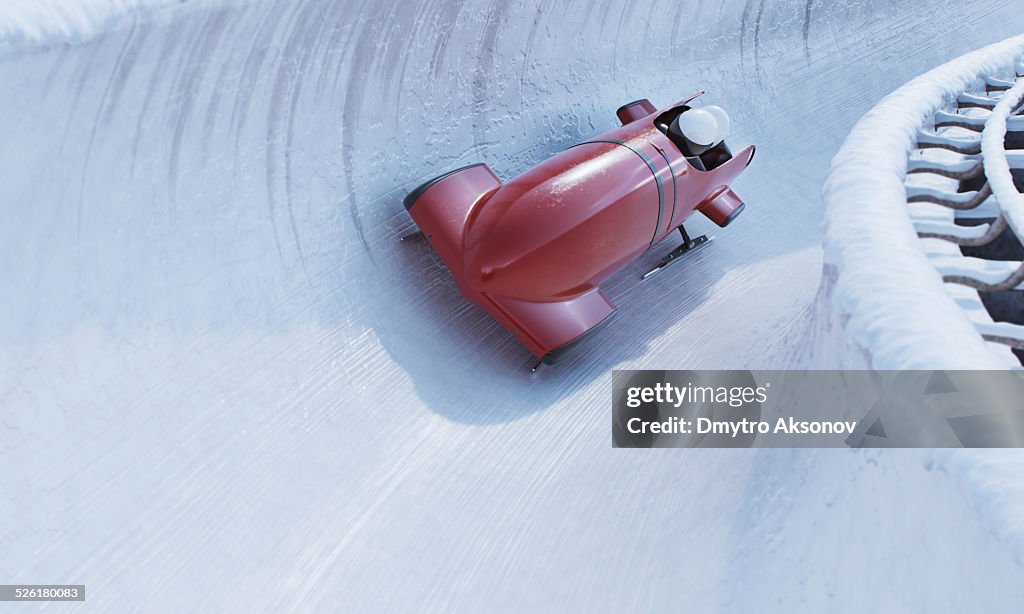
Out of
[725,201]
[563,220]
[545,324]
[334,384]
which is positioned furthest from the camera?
[725,201]

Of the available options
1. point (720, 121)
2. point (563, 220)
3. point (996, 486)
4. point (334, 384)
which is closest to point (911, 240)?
point (996, 486)

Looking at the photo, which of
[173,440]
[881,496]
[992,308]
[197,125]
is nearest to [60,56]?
[197,125]

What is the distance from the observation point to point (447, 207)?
2520 millimetres

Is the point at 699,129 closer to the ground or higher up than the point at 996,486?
higher up

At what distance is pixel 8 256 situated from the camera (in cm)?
182

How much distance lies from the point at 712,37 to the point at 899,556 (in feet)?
9.99

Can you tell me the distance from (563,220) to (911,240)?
1.02m

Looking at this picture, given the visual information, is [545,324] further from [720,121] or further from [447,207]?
[720,121]

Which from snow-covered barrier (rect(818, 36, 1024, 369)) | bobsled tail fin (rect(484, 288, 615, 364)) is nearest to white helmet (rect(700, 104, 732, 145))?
snow-covered barrier (rect(818, 36, 1024, 369))

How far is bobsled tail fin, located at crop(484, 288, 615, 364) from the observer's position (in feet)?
8.04

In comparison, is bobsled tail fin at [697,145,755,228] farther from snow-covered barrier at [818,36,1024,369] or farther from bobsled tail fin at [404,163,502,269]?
bobsled tail fin at [404,163,502,269]

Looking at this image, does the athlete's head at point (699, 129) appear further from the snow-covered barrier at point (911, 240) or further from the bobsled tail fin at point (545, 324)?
the bobsled tail fin at point (545, 324)

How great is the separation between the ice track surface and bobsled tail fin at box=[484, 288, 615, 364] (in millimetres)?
136

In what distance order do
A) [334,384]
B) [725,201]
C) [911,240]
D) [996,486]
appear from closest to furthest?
[996,486] < [911,240] < [334,384] < [725,201]
